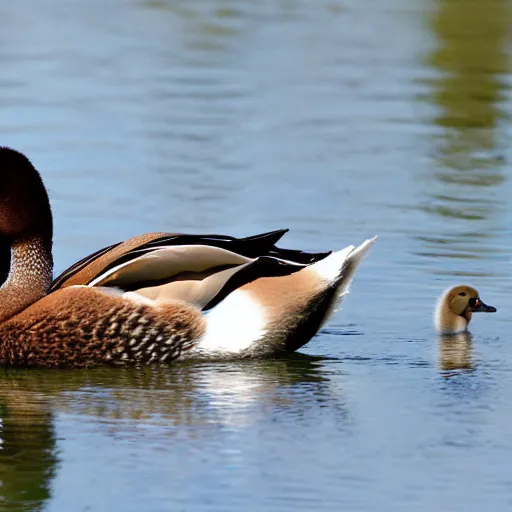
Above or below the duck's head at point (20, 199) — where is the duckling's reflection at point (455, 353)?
below

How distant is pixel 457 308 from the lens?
31.1 ft

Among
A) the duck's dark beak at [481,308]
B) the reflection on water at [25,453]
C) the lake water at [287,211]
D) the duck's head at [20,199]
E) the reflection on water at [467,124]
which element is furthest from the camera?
the reflection on water at [467,124]

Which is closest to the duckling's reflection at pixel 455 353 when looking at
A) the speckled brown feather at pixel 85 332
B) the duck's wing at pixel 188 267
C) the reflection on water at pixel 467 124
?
the duck's wing at pixel 188 267

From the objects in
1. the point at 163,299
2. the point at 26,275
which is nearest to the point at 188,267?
the point at 163,299

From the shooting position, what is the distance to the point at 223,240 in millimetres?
9055

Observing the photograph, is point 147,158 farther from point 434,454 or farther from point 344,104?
point 434,454

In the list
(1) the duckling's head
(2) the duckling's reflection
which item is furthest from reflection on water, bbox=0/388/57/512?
(1) the duckling's head

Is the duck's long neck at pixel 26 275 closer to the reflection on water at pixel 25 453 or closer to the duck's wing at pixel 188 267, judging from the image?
the duck's wing at pixel 188 267

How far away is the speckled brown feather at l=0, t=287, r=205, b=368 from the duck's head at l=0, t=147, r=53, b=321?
22cm

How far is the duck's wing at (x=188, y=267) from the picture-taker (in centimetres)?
894

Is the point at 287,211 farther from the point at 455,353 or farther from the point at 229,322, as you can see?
the point at 229,322

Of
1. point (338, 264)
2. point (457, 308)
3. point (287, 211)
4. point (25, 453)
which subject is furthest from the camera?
point (287, 211)

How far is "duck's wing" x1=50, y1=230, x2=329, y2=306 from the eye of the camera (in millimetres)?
8938

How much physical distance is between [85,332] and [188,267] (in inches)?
23.8
